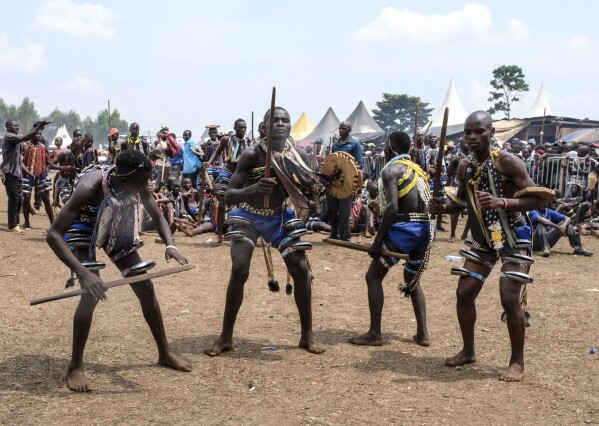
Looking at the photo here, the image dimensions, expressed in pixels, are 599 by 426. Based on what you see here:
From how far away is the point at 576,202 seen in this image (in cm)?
1538

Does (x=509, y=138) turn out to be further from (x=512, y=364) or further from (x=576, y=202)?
(x=512, y=364)

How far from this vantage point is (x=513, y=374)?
17.3 ft

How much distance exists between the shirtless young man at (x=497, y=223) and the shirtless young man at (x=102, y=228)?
2.28 meters

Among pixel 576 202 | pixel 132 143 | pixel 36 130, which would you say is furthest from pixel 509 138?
pixel 36 130

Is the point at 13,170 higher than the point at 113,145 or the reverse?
the reverse

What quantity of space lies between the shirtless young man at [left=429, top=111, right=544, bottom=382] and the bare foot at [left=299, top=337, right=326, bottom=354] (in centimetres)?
124

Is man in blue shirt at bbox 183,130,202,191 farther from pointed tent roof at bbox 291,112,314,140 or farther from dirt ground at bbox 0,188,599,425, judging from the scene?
pointed tent roof at bbox 291,112,314,140

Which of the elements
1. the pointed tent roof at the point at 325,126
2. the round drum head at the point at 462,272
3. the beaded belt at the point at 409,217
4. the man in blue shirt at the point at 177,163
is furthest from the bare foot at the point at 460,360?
the pointed tent roof at the point at 325,126

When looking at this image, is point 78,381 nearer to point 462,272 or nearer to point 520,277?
point 462,272

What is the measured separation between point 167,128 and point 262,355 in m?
14.2

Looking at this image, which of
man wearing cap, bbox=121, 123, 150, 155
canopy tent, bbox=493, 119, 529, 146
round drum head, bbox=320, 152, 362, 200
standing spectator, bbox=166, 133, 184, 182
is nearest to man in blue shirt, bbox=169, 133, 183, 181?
standing spectator, bbox=166, 133, 184, 182

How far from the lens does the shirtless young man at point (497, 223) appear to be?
5238mm

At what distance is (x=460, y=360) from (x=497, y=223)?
1.19 m

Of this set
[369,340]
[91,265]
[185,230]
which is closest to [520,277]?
[369,340]
